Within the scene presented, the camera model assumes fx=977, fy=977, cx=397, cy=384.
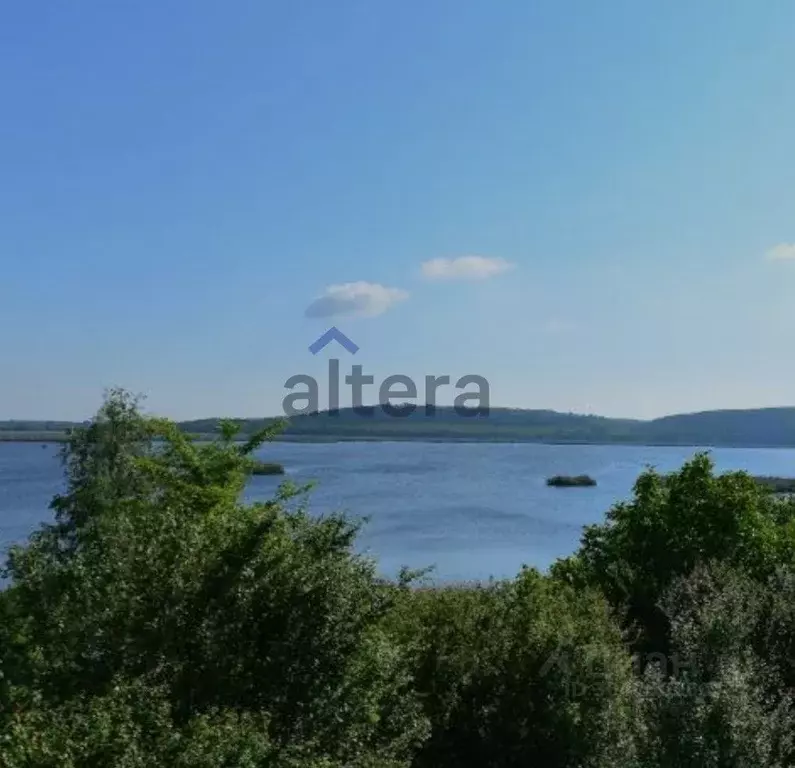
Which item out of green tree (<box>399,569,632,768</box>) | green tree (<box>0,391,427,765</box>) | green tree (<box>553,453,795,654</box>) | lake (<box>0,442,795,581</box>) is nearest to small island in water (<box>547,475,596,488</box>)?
lake (<box>0,442,795,581</box>)

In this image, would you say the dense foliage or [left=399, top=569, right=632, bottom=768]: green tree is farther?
[left=399, top=569, right=632, bottom=768]: green tree

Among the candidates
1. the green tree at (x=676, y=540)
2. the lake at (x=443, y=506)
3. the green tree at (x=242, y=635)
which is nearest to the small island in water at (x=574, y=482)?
the lake at (x=443, y=506)

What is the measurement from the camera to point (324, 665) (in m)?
14.0

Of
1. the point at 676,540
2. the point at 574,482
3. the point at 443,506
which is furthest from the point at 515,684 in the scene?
the point at 574,482

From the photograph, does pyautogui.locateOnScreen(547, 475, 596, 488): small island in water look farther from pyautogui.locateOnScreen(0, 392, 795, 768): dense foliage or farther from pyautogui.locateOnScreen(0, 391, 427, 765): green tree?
pyautogui.locateOnScreen(0, 391, 427, 765): green tree

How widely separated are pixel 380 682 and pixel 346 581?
154 cm

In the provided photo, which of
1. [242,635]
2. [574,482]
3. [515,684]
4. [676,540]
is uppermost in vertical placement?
[242,635]

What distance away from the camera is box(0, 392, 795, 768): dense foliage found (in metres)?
11.2

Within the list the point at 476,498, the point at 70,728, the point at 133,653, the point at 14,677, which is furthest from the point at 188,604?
the point at 476,498

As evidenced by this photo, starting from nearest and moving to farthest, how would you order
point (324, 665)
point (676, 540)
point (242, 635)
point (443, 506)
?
point (242, 635)
point (324, 665)
point (676, 540)
point (443, 506)

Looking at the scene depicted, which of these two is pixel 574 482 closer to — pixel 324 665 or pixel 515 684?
pixel 515 684

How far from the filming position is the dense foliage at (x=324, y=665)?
11.2m

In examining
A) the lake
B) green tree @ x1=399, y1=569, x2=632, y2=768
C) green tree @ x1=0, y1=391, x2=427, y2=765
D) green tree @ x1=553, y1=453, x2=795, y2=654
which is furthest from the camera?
the lake

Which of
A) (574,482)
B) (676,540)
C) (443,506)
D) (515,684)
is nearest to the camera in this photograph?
(515,684)
